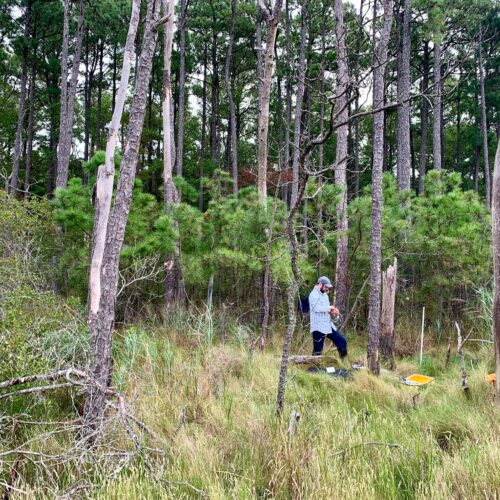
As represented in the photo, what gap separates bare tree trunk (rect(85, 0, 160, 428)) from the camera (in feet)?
11.8

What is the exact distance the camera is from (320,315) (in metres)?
6.32

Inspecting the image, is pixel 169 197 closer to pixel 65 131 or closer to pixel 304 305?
pixel 304 305

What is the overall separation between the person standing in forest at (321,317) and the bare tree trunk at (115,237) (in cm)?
330

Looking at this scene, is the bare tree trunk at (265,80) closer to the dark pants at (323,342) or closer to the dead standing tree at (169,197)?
the dead standing tree at (169,197)

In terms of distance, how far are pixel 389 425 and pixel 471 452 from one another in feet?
2.60

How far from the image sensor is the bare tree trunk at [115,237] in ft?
11.8

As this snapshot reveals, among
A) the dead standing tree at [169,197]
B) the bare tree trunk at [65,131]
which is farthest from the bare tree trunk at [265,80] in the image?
the bare tree trunk at [65,131]

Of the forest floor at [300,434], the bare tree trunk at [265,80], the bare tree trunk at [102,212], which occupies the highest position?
the bare tree trunk at [265,80]

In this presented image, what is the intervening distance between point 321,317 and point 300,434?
3.33 meters

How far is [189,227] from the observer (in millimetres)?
7078

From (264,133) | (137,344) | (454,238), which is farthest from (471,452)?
(264,133)

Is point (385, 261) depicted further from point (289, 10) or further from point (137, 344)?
point (289, 10)

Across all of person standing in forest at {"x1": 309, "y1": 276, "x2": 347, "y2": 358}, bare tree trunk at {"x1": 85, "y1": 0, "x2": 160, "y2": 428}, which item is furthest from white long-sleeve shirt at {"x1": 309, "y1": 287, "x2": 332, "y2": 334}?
bare tree trunk at {"x1": 85, "y1": 0, "x2": 160, "y2": 428}

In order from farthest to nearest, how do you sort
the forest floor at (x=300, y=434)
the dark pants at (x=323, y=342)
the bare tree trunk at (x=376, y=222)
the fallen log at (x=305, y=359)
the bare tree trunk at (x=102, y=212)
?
the dark pants at (x=323, y=342)
the fallen log at (x=305, y=359)
the bare tree trunk at (x=376, y=222)
the bare tree trunk at (x=102, y=212)
the forest floor at (x=300, y=434)
